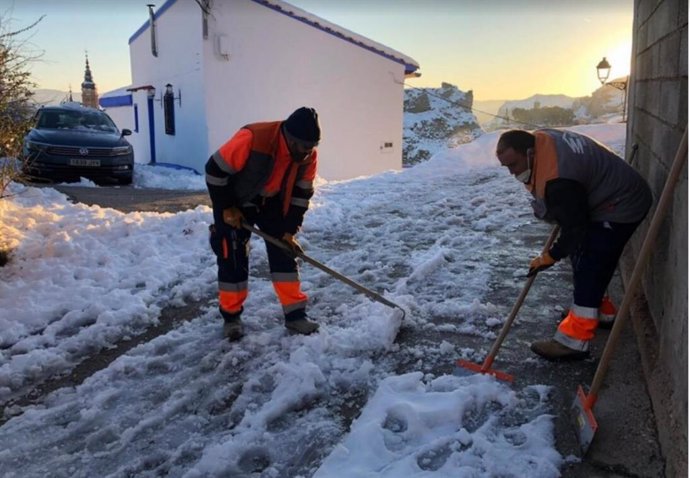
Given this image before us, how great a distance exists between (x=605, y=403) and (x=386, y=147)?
15.6 metres

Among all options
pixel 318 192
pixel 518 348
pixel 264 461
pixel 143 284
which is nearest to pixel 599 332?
pixel 518 348

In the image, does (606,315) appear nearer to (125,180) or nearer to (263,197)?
(263,197)

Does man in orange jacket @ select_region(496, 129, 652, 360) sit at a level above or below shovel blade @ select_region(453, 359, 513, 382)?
above

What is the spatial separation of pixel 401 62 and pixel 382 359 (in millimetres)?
15211

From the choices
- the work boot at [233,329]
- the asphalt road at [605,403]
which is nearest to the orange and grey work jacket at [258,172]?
the work boot at [233,329]

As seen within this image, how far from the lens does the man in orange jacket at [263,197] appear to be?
3.57 metres

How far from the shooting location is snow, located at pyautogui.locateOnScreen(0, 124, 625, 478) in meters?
2.61

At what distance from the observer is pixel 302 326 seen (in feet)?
12.8

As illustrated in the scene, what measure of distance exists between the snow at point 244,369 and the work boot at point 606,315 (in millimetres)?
689

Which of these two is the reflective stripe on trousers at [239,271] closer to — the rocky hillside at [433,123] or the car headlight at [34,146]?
the car headlight at [34,146]

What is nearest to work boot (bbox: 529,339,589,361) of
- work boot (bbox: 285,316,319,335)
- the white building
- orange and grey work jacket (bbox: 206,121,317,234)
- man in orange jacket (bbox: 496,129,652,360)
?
man in orange jacket (bbox: 496,129,652,360)

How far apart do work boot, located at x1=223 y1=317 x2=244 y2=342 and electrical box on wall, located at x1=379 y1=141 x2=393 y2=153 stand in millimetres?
14392

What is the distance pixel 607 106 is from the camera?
3316 centimetres

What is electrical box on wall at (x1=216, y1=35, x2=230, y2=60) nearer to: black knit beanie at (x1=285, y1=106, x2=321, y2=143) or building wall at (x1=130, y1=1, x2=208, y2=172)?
building wall at (x1=130, y1=1, x2=208, y2=172)
